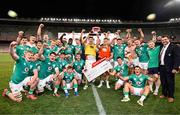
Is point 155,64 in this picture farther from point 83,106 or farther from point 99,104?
point 83,106

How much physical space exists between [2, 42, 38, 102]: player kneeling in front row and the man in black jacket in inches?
142

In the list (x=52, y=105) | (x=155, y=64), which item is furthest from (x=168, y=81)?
(x=52, y=105)

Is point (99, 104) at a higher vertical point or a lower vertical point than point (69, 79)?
lower

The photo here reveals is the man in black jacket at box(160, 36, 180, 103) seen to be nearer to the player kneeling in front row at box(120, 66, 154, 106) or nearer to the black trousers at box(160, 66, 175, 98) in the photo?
the black trousers at box(160, 66, 175, 98)

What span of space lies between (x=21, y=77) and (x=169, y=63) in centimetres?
409

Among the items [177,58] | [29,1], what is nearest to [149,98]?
[177,58]

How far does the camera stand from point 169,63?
7.78 meters

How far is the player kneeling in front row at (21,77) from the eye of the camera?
757cm

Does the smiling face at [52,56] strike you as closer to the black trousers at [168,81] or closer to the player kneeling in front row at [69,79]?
the player kneeling in front row at [69,79]

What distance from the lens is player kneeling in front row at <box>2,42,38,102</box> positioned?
7574 mm

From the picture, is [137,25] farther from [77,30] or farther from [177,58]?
[177,58]

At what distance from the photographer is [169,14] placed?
124 ft

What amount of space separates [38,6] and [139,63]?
29.4m

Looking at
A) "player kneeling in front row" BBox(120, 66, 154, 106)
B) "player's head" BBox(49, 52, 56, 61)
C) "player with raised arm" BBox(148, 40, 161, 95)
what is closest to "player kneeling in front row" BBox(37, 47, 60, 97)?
"player's head" BBox(49, 52, 56, 61)
